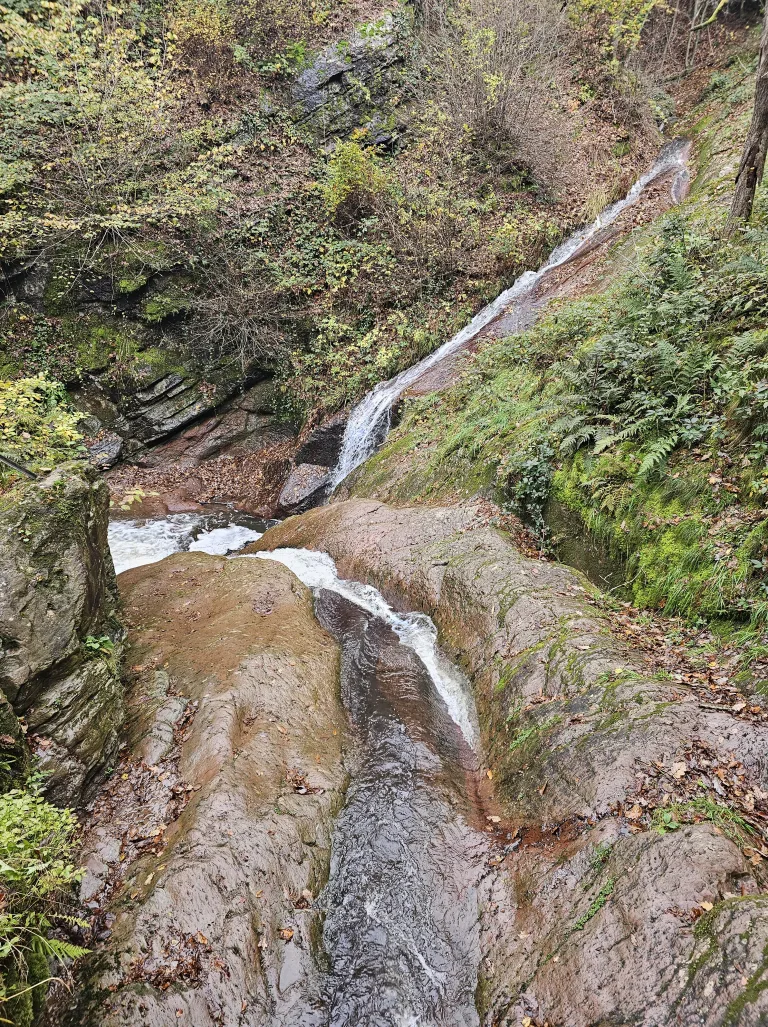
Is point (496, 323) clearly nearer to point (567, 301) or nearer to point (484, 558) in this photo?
point (567, 301)

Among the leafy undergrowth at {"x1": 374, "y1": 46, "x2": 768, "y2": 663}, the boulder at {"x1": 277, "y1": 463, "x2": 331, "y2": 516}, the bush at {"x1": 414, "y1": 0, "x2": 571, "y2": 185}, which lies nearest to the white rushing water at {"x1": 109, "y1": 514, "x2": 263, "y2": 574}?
the boulder at {"x1": 277, "y1": 463, "x2": 331, "y2": 516}

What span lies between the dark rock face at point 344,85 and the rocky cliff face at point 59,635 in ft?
59.1

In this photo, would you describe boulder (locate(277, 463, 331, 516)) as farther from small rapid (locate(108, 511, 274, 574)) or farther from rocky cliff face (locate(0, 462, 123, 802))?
rocky cliff face (locate(0, 462, 123, 802))

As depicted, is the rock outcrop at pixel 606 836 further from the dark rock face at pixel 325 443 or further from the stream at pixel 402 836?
the dark rock face at pixel 325 443

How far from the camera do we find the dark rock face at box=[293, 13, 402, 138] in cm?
1803

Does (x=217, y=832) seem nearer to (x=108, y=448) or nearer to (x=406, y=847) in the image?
(x=406, y=847)

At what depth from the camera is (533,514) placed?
779cm

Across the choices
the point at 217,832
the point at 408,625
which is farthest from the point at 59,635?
the point at 408,625

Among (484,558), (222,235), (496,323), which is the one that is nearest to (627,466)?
(484,558)

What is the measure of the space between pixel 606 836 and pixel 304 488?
446 inches

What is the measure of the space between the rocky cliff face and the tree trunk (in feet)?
33.9

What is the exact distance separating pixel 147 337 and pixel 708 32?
30.3m

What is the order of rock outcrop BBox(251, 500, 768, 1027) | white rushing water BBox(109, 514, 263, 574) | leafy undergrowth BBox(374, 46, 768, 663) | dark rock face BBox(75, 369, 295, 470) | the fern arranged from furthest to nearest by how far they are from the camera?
dark rock face BBox(75, 369, 295, 470), white rushing water BBox(109, 514, 263, 574), the fern, leafy undergrowth BBox(374, 46, 768, 663), rock outcrop BBox(251, 500, 768, 1027)

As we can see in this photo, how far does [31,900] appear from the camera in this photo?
11.4ft
